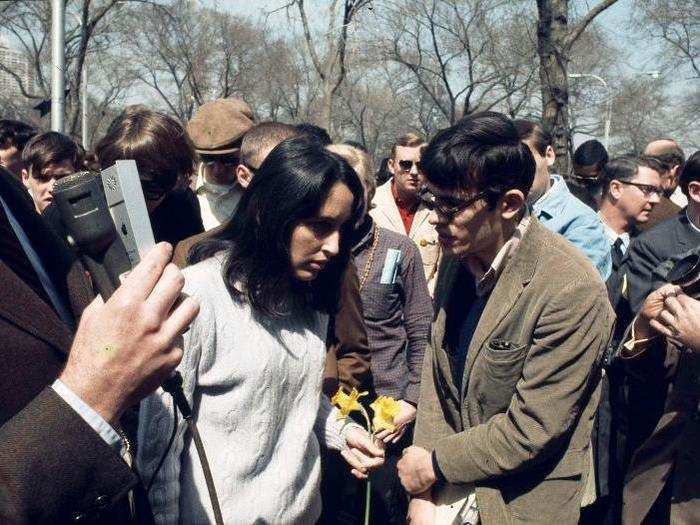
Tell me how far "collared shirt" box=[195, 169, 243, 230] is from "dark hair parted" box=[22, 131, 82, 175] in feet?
2.65

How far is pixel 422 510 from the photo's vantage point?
2611 mm

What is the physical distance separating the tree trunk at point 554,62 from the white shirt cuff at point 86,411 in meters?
8.20

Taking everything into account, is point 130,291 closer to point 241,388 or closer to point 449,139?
point 241,388

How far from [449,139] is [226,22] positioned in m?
37.7

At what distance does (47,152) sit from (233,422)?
2.74m

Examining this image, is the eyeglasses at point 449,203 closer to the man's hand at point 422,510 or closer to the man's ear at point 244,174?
the man's hand at point 422,510

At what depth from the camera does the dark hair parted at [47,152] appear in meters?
4.20

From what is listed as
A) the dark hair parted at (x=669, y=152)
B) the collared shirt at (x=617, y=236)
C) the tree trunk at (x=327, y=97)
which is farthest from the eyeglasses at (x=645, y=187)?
the tree trunk at (x=327, y=97)

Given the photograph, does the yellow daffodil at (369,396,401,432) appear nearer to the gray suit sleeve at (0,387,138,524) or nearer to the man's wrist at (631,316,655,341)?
the man's wrist at (631,316,655,341)

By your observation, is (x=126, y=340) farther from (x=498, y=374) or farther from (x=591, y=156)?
(x=591, y=156)

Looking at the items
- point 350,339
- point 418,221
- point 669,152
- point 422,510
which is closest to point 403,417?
point 350,339

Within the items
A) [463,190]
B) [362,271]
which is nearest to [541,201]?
[362,271]

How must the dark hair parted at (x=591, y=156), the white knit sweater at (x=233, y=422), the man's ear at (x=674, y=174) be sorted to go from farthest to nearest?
the man's ear at (x=674, y=174)
the dark hair parted at (x=591, y=156)
the white knit sweater at (x=233, y=422)

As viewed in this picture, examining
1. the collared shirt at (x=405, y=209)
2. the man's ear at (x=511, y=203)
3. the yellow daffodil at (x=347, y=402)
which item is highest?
the man's ear at (x=511, y=203)
